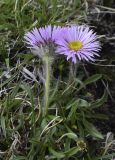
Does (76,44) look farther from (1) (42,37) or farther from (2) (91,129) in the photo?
(2) (91,129)

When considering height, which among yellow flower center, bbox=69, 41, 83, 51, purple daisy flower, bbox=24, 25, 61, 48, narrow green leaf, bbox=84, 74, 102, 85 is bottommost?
narrow green leaf, bbox=84, 74, 102, 85

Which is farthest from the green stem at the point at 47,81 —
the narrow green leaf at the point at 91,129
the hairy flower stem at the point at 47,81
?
the narrow green leaf at the point at 91,129

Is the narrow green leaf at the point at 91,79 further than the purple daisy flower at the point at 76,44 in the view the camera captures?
Yes

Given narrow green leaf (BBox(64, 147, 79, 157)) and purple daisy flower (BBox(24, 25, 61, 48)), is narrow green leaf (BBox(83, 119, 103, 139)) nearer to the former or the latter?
narrow green leaf (BBox(64, 147, 79, 157))

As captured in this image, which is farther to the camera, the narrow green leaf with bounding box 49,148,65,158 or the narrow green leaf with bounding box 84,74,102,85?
the narrow green leaf with bounding box 84,74,102,85

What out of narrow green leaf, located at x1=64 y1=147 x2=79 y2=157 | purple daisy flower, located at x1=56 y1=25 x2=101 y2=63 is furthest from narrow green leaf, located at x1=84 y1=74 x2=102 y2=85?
narrow green leaf, located at x1=64 y1=147 x2=79 y2=157

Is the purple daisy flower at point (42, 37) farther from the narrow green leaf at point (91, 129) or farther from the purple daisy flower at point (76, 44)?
the narrow green leaf at point (91, 129)

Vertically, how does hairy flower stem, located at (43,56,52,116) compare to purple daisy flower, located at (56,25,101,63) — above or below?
below
